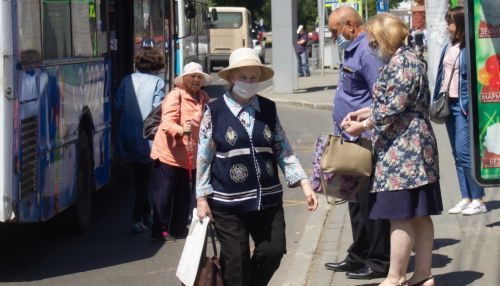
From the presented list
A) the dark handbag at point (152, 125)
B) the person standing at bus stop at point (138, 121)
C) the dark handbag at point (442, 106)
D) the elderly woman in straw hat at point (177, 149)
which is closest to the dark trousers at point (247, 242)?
the elderly woman in straw hat at point (177, 149)

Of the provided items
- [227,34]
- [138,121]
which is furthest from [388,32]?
[227,34]

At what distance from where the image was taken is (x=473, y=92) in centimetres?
466

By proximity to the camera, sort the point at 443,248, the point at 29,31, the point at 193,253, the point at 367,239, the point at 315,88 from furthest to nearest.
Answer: the point at 315,88 → the point at 443,248 → the point at 29,31 → the point at 367,239 → the point at 193,253

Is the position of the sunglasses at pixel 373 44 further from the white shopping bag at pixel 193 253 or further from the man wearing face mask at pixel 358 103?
the white shopping bag at pixel 193 253

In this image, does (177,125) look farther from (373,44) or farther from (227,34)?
(227,34)

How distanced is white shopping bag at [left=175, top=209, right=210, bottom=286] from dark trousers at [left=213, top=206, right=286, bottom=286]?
0.21m

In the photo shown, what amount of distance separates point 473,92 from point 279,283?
3341 mm

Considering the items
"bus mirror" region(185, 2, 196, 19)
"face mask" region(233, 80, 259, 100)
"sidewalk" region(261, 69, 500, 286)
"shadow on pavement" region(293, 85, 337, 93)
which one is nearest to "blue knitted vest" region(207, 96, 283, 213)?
"face mask" region(233, 80, 259, 100)

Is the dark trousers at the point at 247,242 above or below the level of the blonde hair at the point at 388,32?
below

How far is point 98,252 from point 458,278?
330cm

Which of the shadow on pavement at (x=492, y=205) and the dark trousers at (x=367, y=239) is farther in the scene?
the shadow on pavement at (x=492, y=205)

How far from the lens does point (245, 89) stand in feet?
19.4

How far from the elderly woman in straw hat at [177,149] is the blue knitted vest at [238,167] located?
2.78m

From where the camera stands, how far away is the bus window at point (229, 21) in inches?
1820
